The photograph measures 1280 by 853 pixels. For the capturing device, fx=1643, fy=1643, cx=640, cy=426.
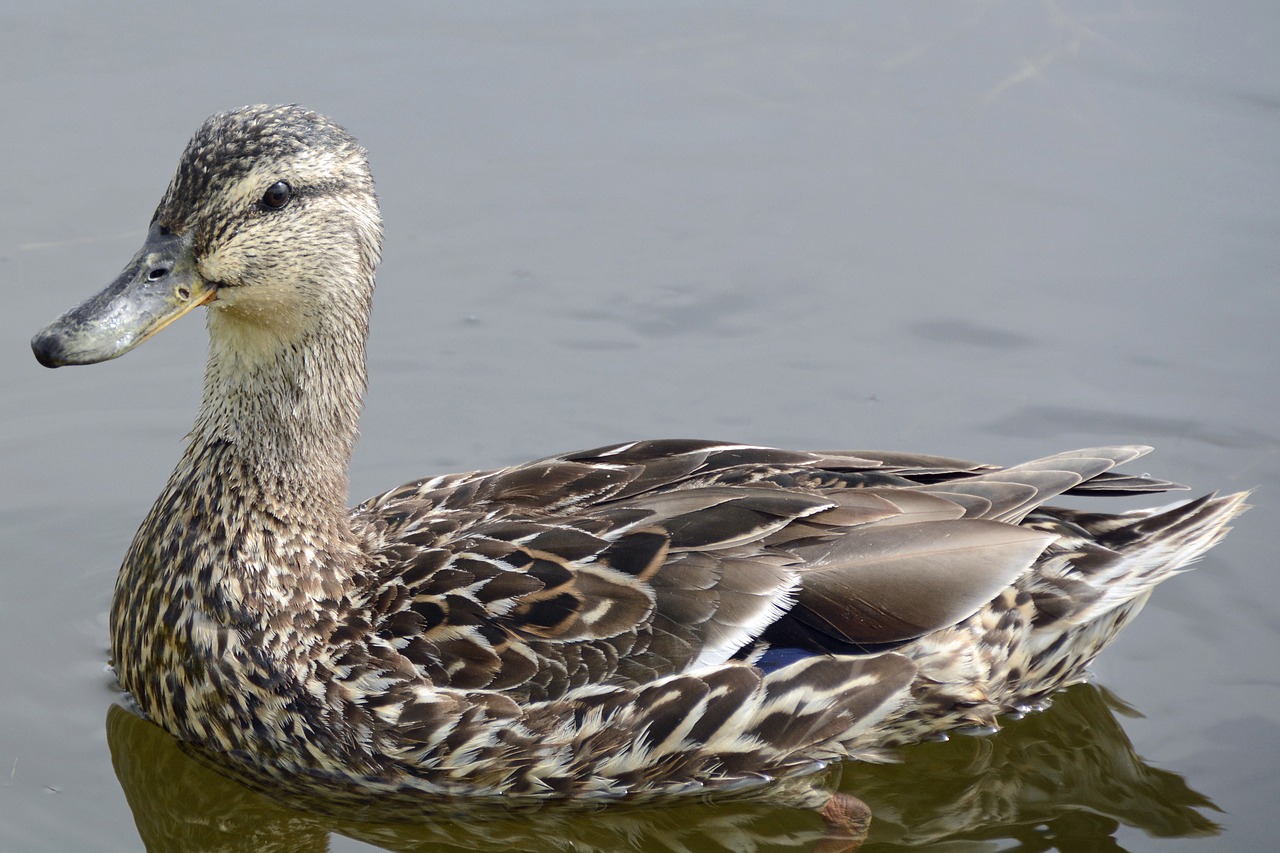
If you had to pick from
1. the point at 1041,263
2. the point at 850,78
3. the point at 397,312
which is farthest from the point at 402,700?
the point at 850,78

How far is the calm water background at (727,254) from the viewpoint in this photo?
766 cm

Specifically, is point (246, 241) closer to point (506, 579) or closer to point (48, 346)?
point (48, 346)

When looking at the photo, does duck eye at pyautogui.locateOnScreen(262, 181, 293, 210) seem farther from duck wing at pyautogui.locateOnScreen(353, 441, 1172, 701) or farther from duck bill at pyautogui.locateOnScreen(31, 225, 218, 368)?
duck wing at pyautogui.locateOnScreen(353, 441, 1172, 701)

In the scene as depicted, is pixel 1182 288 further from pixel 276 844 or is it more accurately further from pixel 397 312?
pixel 276 844

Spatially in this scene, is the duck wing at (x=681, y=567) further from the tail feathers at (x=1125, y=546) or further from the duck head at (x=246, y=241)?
the duck head at (x=246, y=241)

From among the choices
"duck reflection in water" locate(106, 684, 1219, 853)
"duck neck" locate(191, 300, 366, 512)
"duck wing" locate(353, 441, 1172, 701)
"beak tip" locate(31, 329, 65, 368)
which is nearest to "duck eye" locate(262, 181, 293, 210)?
"duck neck" locate(191, 300, 366, 512)

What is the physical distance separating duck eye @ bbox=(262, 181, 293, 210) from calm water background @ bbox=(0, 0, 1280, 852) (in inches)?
88.1

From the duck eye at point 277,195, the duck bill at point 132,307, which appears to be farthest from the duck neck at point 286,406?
the duck eye at point 277,195

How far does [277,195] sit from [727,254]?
3860 mm

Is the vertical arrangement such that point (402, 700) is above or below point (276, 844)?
above

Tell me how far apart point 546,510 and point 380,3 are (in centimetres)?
547

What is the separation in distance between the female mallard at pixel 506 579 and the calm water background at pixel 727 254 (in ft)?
2.37

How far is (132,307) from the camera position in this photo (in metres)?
6.04

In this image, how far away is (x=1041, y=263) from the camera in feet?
31.0
